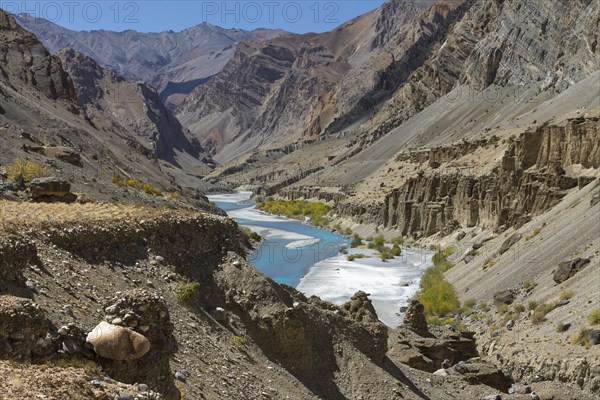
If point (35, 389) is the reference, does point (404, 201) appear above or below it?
below

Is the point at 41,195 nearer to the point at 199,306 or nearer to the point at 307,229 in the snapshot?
the point at 199,306

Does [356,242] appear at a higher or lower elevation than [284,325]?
lower

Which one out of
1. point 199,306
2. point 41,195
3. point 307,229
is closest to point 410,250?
point 307,229

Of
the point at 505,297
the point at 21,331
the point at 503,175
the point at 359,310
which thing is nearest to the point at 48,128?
the point at 503,175

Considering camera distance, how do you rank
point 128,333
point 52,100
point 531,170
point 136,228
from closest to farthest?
1. point 128,333
2. point 136,228
3. point 531,170
4. point 52,100

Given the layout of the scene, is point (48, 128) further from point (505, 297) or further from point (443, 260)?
point (505, 297)

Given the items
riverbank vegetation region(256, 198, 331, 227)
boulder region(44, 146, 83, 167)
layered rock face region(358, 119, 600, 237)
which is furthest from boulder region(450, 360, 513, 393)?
riverbank vegetation region(256, 198, 331, 227)

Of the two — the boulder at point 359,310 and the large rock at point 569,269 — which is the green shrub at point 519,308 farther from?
the boulder at point 359,310
